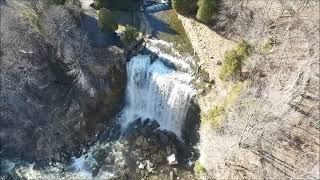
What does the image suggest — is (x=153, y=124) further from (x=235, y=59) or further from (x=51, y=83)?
(x=235, y=59)

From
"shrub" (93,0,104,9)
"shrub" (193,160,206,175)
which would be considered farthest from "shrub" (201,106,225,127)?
"shrub" (93,0,104,9)

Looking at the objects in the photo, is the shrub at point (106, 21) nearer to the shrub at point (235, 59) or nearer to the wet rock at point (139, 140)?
the wet rock at point (139, 140)

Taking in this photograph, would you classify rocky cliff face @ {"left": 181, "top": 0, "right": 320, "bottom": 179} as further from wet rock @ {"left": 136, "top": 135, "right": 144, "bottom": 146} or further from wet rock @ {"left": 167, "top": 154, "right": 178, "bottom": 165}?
wet rock @ {"left": 136, "top": 135, "right": 144, "bottom": 146}

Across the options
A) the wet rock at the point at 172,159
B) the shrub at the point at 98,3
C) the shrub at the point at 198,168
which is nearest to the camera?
the shrub at the point at 198,168

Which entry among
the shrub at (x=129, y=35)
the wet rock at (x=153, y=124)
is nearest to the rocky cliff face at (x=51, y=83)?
the shrub at (x=129, y=35)

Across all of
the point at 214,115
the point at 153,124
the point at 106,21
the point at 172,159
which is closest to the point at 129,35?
the point at 106,21

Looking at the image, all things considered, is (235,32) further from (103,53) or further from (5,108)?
(5,108)
